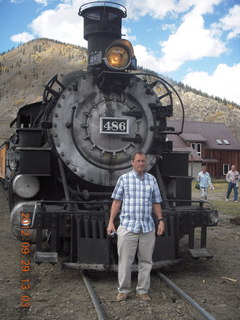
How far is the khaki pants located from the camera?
4.46m

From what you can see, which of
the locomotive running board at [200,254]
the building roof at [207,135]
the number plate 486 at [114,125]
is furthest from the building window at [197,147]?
the locomotive running board at [200,254]

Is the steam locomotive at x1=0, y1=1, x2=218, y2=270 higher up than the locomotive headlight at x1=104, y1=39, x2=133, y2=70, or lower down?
lower down

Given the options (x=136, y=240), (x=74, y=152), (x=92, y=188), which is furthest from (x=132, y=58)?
(x=136, y=240)

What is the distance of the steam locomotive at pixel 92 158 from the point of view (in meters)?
5.20

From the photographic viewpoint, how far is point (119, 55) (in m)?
5.89

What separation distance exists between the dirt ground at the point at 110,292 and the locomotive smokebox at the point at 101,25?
3.77 metres

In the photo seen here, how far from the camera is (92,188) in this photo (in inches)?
241

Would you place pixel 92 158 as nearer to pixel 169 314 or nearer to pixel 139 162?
pixel 139 162

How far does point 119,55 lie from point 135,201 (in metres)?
2.43

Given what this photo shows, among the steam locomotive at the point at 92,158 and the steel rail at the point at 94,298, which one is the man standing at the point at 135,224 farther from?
the steam locomotive at the point at 92,158

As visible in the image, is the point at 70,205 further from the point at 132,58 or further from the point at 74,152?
the point at 132,58

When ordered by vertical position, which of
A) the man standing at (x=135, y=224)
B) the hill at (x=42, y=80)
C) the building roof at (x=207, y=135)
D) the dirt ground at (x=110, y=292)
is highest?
the hill at (x=42, y=80)

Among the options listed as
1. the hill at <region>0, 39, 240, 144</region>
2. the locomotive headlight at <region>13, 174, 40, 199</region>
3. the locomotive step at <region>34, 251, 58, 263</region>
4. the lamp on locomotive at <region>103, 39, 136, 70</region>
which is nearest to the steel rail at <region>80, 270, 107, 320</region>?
the locomotive step at <region>34, 251, 58, 263</region>

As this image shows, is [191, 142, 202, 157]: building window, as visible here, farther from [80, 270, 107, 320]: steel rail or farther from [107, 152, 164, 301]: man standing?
[107, 152, 164, 301]: man standing
